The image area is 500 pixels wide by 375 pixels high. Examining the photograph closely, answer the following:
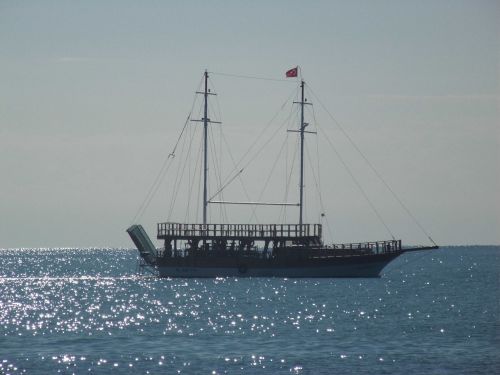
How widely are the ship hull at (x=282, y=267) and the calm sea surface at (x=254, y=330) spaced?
5.42ft

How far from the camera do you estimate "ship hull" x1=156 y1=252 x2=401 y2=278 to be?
302ft

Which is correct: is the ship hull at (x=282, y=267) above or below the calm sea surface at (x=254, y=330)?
above

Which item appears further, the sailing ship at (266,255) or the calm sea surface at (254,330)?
the sailing ship at (266,255)

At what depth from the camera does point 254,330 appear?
187 feet

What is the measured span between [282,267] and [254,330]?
35.6 metres

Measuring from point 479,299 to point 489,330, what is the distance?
73.4 ft

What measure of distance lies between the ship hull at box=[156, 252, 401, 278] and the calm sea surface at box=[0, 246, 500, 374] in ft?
5.42

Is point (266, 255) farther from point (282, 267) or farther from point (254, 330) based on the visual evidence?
point (254, 330)

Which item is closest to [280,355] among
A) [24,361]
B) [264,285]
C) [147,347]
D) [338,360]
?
[338,360]

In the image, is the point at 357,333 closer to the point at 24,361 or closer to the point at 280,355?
the point at 280,355

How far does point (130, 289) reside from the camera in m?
91.9

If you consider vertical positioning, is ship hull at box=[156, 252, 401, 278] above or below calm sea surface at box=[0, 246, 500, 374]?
above

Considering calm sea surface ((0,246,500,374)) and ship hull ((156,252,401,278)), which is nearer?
calm sea surface ((0,246,500,374))

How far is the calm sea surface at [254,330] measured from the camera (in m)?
45.8
